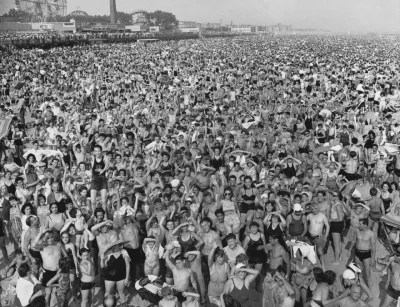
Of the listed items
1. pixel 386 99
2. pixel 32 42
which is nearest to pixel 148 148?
pixel 386 99

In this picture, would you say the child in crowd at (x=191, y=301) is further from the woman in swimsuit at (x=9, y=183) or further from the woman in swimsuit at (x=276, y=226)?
the woman in swimsuit at (x=9, y=183)

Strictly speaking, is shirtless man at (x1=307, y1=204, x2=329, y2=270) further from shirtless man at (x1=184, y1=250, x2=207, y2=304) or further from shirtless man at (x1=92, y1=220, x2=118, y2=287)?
shirtless man at (x1=92, y1=220, x2=118, y2=287)

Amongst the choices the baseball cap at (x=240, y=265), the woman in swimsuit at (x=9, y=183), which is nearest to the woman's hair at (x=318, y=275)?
the baseball cap at (x=240, y=265)

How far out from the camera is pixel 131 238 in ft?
16.6

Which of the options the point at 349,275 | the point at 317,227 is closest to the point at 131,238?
the point at 317,227

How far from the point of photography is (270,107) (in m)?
15.3

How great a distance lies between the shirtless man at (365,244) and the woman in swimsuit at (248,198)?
1.39 m

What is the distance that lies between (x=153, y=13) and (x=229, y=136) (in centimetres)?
16778

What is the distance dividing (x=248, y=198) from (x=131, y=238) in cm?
180

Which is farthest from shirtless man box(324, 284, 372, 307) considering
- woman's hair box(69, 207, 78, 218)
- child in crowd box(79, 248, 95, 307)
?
woman's hair box(69, 207, 78, 218)

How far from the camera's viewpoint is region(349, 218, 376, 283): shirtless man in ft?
16.4

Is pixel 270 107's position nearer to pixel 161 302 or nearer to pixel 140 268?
pixel 140 268

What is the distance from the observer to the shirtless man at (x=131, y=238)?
5.05 m

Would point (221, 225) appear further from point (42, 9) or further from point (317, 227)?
point (42, 9)
